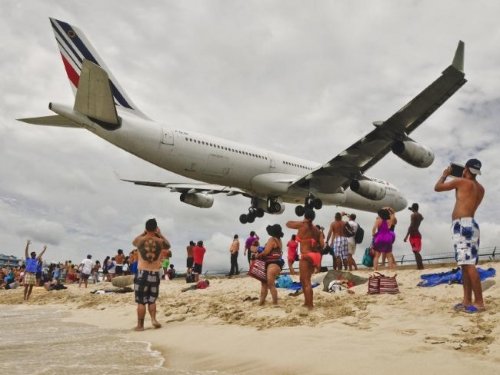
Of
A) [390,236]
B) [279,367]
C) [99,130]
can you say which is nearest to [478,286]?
[279,367]

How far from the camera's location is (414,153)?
16.5 meters

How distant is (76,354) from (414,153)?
48.0 ft

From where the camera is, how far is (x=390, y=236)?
35.2ft

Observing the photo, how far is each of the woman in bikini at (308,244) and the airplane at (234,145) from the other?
10172 millimetres

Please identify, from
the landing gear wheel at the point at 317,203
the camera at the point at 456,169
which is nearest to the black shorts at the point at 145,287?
the camera at the point at 456,169

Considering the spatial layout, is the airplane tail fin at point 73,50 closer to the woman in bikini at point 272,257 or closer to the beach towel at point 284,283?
the beach towel at point 284,283

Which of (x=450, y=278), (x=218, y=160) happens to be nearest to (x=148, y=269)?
(x=450, y=278)

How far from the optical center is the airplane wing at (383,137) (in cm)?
1582

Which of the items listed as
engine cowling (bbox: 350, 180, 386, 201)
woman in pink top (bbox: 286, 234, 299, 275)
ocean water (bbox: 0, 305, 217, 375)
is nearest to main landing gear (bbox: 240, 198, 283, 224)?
engine cowling (bbox: 350, 180, 386, 201)

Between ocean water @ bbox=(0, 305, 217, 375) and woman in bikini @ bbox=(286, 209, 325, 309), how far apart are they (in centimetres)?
282

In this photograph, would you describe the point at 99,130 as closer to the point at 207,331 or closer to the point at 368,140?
the point at 368,140

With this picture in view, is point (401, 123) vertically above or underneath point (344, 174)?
above

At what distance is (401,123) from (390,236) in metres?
8.00

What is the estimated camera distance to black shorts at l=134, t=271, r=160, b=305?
683 centimetres
